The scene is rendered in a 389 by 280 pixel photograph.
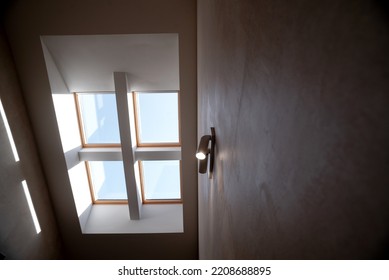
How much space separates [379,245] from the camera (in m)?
0.24

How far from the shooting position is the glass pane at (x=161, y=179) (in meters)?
4.94

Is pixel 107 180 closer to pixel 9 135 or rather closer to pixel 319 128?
pixel 9 135

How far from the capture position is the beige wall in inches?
120

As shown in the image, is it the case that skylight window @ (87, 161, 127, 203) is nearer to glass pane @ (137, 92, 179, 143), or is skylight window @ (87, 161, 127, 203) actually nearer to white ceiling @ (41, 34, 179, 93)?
glass pane @ (137, 92, 179, 143)

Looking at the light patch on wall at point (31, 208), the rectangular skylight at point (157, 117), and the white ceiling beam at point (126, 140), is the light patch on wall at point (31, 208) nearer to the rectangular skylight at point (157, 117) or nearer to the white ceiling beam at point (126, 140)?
the white ceiling beam at point (126, 140)

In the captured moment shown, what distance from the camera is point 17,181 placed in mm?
3348

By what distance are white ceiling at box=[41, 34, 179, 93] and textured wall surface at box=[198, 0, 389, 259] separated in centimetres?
298

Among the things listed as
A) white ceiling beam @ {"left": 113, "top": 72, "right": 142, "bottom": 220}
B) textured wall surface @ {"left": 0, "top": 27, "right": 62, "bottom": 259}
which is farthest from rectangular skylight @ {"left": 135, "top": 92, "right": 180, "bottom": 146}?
textured wall surface @ {"left": 0, "top": 27, "right": 62, "bottom": 259}

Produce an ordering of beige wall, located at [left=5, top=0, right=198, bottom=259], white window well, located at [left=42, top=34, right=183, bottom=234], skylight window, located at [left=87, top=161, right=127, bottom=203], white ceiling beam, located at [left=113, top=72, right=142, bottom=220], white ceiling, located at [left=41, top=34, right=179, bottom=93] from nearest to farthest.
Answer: beige wall, located at [left=5, top=0, right=198, bottom=259]
white ceiling, located at [left=41, top=34, right=179, bottom=93]
white window well, located at [left=42, top=34, right=183, bottom=234]
white ceiling beam, located at [left=113, top=72, right=142, bottom=220]
skylight window, located at [left=87, top=161, right=127, bottom=203]

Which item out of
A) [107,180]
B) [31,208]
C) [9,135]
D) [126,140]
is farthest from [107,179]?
[9,135]

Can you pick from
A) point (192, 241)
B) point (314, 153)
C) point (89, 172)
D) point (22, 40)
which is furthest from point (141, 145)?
point (314, 153)

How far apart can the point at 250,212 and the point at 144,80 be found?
3571 mm

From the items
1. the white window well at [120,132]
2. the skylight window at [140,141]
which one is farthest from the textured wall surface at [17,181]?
the skylight window at [140,141]
